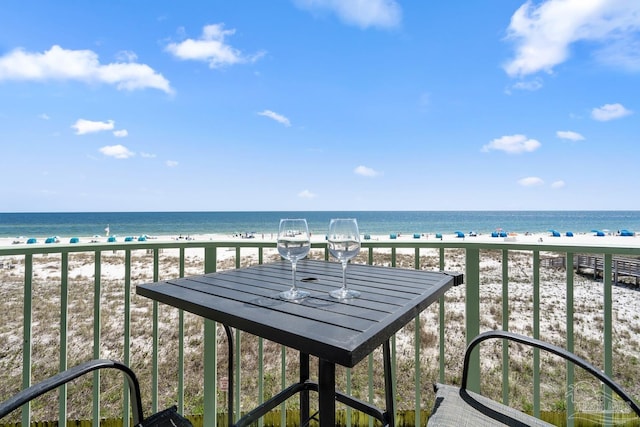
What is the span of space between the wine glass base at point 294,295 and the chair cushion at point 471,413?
0.59 meters

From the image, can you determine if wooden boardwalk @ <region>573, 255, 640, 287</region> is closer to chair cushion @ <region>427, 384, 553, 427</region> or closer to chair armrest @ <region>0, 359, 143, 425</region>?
chair cushion @ <region>427, 384, 553, 427</region>

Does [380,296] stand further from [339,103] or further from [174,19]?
[339,103]

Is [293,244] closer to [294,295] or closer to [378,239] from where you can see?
[294,295]

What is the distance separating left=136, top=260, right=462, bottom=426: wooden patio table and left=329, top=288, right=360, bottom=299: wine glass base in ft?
0.09

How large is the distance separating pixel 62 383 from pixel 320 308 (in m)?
0.68

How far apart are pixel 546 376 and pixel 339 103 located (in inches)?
651

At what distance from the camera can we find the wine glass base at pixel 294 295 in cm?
97

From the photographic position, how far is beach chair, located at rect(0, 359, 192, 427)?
0.63 meters

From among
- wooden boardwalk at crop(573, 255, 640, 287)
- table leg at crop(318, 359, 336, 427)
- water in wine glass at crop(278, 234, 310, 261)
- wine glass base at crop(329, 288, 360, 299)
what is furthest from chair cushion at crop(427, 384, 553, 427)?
wooden boardwalk at crop(573, 255, 640, 287)

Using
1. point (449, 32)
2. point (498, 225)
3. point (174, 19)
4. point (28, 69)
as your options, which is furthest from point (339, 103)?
point (498, 225)

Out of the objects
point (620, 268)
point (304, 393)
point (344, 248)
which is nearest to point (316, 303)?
point (344, 248)

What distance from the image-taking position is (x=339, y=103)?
1738 cm

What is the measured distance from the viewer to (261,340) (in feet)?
5.32

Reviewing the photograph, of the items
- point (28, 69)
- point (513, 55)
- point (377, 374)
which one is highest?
point (513, 55)
